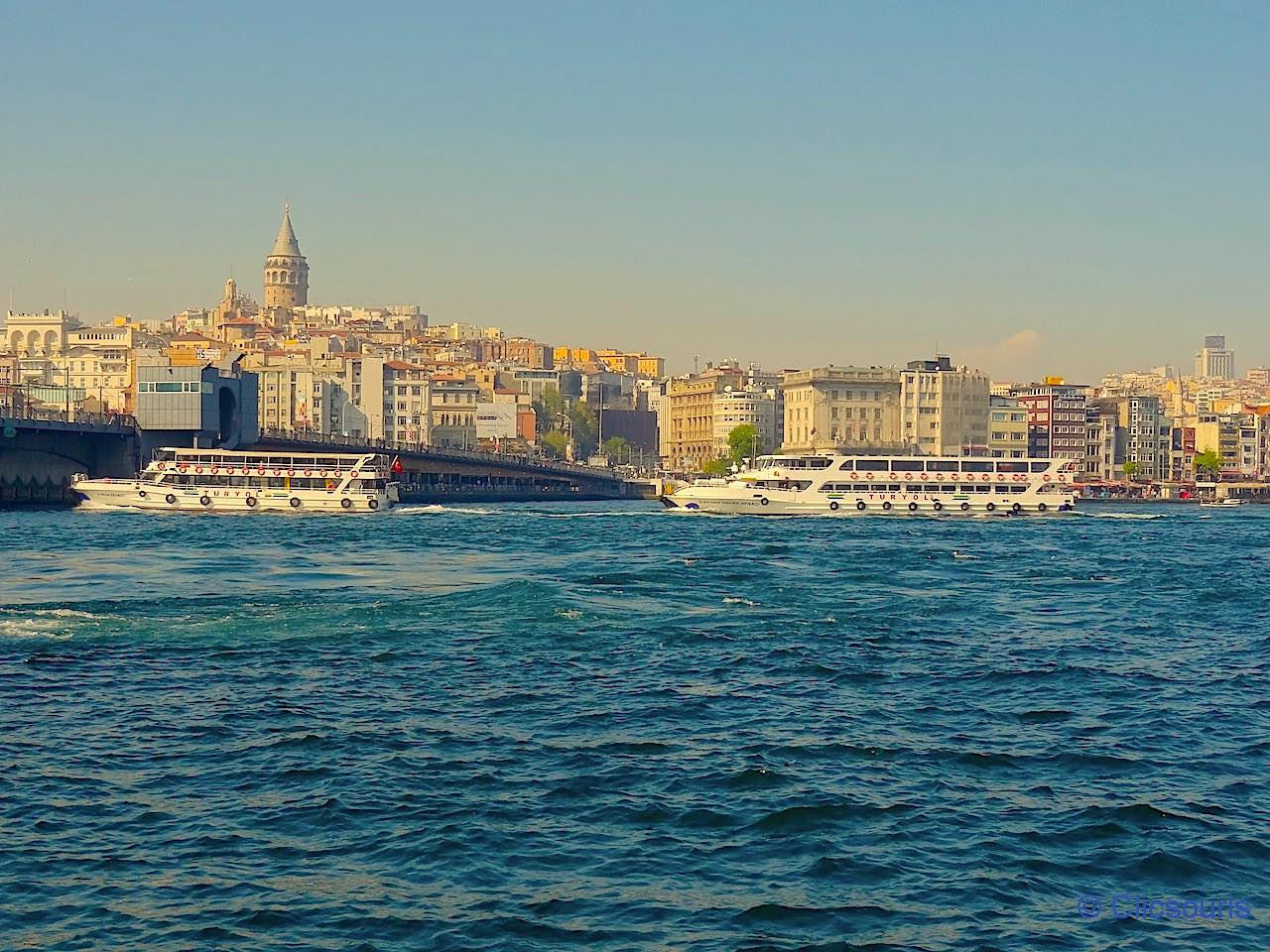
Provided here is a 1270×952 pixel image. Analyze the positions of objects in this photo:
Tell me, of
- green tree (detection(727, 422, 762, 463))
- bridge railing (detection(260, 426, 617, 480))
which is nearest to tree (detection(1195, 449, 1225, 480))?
green tree (detection(727, 422, 762, 463))

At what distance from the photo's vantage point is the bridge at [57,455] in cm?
9475

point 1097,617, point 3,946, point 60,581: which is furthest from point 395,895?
point 60,581

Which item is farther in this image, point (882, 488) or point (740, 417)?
point (740, 417)

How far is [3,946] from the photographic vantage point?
13578 millimetres

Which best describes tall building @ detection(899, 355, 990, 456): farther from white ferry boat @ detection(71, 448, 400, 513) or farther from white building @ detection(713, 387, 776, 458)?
white ferry boat @ detection(71, 448, 400, 513)

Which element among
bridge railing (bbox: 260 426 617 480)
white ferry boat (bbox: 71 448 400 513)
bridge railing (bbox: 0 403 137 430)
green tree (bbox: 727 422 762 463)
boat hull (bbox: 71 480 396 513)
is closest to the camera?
boat hull (bbox: 71 480 396 513)

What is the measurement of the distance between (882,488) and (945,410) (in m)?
70.8

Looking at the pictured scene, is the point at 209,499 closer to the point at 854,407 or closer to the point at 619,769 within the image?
the point at 619,769

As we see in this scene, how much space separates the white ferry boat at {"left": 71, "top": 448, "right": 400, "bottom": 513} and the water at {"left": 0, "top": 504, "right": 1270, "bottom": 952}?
47.8 meters

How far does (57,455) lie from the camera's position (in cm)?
9962

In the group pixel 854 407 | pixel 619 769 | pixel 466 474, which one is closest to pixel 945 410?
pixel 854 407

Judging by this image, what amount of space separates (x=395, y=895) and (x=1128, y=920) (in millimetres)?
6503

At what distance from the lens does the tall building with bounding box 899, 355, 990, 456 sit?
162 meters

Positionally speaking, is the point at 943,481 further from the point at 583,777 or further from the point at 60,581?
the point at 583,777
